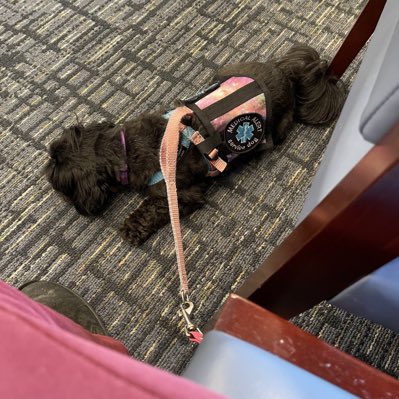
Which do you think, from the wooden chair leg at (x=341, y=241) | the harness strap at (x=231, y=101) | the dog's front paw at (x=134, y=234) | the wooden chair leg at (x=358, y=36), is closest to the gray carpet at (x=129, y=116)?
the dog's front paw at (x=134, y=234)

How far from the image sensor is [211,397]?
34 centimetres

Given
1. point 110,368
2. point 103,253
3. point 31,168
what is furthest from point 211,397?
point 31,168

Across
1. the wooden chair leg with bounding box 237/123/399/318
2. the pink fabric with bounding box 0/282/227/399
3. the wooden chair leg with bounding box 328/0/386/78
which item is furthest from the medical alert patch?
the pink fabric with bounding box 0/282/227/399

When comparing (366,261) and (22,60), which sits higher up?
(366,261)

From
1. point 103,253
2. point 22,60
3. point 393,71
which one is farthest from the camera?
point 22,60

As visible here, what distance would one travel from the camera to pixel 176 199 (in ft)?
3.46

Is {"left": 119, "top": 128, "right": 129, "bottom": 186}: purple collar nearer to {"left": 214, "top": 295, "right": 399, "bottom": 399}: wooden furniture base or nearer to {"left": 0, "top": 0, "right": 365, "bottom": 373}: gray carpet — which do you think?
{"left": 0, "top": 0, "right": 365, "bottom": 373}: gray carpet

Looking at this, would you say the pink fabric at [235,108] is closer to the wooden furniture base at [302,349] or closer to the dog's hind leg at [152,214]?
the dog's hind leg at [152,214]

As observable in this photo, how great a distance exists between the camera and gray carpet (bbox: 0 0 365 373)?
1.26 m

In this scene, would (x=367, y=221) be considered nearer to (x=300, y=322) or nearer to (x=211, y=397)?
(x=211, y=397)

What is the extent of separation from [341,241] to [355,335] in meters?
0.60

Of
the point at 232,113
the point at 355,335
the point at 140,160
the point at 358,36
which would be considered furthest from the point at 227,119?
the point at 355,335

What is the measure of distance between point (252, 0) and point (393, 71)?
150 cm

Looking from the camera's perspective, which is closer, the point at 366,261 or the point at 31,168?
the point at 366,261
